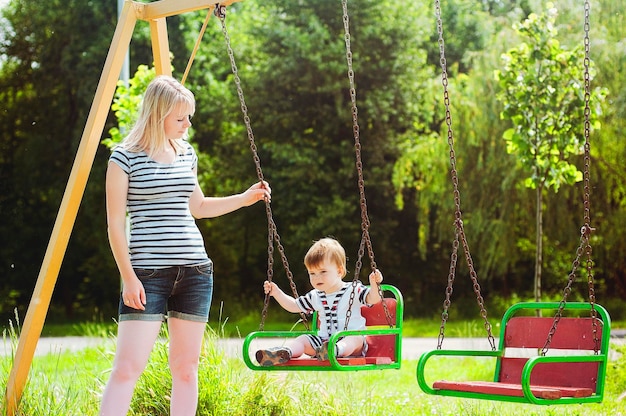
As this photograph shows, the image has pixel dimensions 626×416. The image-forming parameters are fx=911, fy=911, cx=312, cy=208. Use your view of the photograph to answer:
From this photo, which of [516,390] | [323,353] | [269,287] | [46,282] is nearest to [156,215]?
[269,287]

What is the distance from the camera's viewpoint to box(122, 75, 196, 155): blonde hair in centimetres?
371

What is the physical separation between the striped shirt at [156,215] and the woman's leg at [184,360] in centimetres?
28

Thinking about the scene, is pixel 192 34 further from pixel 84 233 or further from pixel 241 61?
pixel 84 233

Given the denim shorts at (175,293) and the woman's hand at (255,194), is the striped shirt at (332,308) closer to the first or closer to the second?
the woman's hand at (255,194)

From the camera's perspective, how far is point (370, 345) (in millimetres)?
4477

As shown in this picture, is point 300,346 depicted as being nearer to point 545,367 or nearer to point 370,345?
point 370,345

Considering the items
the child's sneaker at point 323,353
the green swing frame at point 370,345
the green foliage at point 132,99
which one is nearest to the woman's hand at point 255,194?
the green swing frame at point 370,345

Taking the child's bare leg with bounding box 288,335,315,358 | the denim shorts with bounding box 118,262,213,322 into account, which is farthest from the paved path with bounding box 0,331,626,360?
the denim shorts with bounding box 118,262,213,322

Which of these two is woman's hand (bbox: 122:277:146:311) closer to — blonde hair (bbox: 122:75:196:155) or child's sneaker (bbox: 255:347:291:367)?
blonde hair (bbox: 122:75:196:155)

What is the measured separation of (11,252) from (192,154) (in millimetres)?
13251

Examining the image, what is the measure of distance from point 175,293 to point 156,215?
34 centimetres

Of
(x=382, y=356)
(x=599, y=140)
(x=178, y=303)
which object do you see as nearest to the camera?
(x=178, y=303)

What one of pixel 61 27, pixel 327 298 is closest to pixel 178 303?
pixel 327 298

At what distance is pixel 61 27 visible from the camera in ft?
56.0
